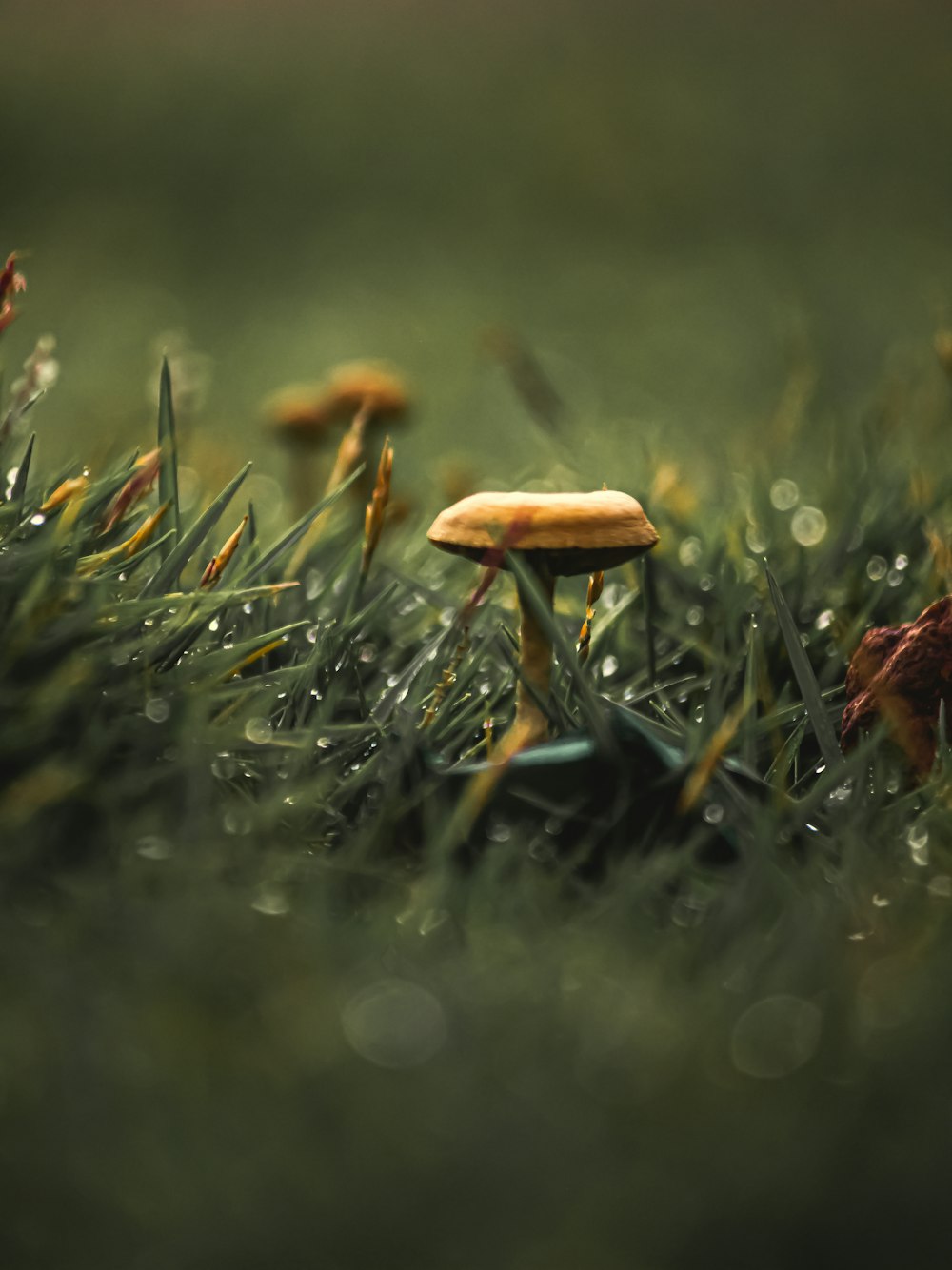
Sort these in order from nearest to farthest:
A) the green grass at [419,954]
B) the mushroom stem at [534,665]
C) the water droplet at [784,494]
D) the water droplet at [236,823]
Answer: the green grass at [419,954] → the water droplet at [236,823] → the mushroom stem at [534,665] → the water droplet at [784,494]

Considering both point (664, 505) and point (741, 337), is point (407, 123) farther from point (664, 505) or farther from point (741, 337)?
point (664, 505)

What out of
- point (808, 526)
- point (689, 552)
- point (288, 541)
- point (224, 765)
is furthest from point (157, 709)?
point (808, 526)

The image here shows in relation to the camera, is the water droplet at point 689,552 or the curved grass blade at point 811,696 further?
the water droplet at point 689,552

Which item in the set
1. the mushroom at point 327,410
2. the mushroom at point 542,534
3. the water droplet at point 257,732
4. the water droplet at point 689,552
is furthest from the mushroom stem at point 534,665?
the mushroom at point 327,410

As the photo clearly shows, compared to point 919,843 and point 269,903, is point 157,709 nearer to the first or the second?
point 269,903

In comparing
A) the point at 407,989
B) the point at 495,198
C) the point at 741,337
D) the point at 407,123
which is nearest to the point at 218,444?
the point at 407,989

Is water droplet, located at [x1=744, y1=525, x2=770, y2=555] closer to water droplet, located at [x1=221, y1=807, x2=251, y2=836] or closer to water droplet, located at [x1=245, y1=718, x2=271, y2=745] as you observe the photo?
water droplet, located at [x1=245, y1=718, x2=271, y2=745]

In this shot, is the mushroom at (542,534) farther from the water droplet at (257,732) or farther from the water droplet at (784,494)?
the water droplet at (784,494)
